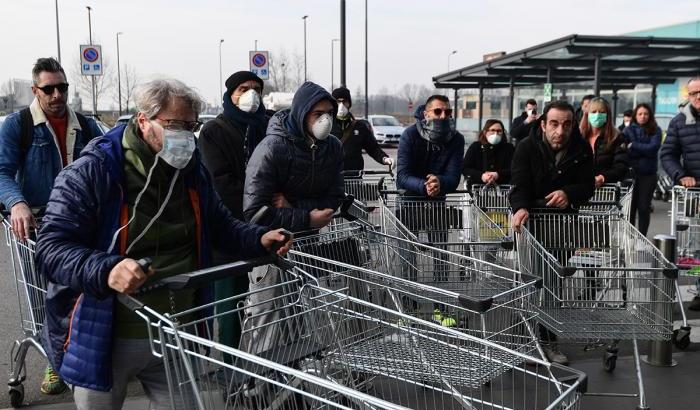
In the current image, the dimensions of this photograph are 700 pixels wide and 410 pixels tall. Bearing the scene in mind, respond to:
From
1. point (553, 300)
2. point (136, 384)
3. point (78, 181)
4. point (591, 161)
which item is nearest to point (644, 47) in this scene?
point (591, 161)

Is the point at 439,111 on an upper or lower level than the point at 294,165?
upper

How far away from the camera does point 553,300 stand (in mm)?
4145

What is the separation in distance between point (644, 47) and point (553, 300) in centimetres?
1033

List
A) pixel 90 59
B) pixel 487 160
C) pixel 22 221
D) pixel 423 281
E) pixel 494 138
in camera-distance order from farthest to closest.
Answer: pixel 90 59 → pixel 487 160 → pixel 494 138 → pixel 423 281 → pixel 22 221

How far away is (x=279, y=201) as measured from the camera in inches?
161

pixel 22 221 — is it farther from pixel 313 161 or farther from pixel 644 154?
pixel 644 154

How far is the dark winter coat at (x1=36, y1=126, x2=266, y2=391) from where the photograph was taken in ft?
8.02

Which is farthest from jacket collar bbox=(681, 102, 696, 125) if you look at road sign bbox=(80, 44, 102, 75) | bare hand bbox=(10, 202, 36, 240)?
road sign bbox=(80, 44, 102, 75)

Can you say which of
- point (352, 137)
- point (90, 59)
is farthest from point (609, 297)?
point (90, 59)

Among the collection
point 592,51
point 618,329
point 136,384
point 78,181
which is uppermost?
point 592,51

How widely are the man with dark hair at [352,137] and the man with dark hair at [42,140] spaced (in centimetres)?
418

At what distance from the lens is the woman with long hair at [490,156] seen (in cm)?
730

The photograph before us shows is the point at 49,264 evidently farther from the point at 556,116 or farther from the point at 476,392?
the point at 556,116

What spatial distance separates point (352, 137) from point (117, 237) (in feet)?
20.1
